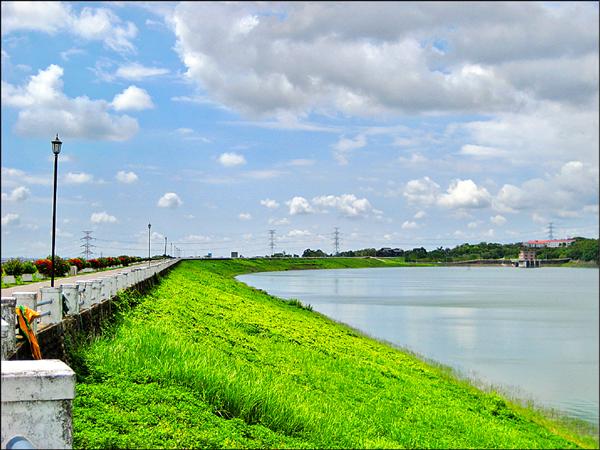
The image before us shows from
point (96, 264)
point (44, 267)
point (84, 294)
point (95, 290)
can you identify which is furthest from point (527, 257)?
point (84, 294)

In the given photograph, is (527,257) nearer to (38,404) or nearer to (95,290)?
(95,290)

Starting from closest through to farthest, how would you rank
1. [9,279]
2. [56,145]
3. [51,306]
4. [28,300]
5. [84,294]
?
1. [28,300]
2. [51,306]
3. [84,294]
4. [56,145]
5. [9,279]

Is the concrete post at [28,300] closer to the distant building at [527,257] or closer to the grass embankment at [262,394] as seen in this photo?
the grass embankment at [262,394]

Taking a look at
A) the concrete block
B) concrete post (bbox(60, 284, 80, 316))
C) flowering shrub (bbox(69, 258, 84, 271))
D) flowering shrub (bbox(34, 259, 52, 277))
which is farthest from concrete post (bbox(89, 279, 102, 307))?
flowering shrub (bbox(69, 258, 84, 271))

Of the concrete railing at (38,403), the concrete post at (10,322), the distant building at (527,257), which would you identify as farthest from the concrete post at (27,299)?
the distant building at (527,257)

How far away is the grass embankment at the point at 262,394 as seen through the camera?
10.8 meters

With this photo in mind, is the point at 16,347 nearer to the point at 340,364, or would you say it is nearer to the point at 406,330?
the point at 340,364

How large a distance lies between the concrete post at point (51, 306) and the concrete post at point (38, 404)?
7690 millimetres

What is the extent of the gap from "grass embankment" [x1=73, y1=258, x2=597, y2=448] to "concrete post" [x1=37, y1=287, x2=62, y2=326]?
822 mm

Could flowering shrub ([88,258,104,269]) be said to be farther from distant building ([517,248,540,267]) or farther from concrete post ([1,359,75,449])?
distant building ([517,248,540,267])

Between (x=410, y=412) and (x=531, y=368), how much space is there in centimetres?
1426

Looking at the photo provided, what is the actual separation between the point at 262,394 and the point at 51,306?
4.40 metres

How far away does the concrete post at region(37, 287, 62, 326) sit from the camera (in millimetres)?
12492

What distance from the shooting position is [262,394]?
45.4ft
